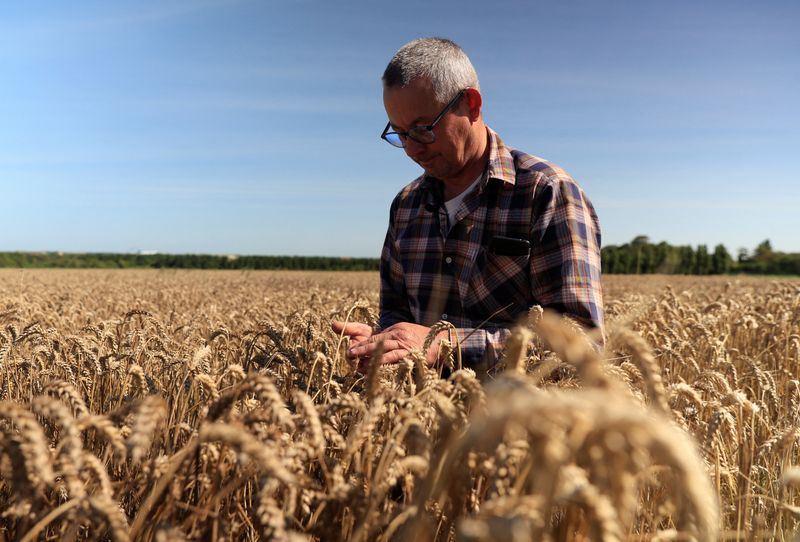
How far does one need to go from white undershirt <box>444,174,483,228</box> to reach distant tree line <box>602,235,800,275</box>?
5280 centimetres

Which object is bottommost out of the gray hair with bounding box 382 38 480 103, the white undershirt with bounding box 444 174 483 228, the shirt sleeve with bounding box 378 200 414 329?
the shirt sleeve with bounding box 378 200 414 329

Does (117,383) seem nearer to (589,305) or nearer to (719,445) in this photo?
(589,305)

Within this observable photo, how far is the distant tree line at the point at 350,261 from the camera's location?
61688 millimetres

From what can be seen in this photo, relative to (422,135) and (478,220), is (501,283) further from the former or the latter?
(422,135)

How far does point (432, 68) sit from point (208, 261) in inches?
2721

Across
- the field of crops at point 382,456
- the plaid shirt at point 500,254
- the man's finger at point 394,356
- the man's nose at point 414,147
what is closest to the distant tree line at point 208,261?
the plaid shirt at point 500,254

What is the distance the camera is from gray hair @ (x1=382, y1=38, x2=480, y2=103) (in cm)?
313

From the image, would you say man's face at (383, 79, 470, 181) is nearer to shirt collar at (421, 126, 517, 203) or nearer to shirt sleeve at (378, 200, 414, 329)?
shirt collar at (421, 126, 517, 203)

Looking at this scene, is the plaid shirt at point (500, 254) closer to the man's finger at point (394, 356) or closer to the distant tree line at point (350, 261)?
the man's finger at point (394, 356)

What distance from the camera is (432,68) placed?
3145 mm

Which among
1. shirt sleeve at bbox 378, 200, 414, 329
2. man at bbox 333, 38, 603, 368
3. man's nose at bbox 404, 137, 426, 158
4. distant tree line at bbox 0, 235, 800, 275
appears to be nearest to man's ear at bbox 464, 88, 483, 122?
man at bbox 333, 38, 603, 368

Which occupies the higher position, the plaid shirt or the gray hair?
the gray hair

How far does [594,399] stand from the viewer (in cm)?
66

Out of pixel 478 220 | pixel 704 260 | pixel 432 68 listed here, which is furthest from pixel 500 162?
pixel 704 260
